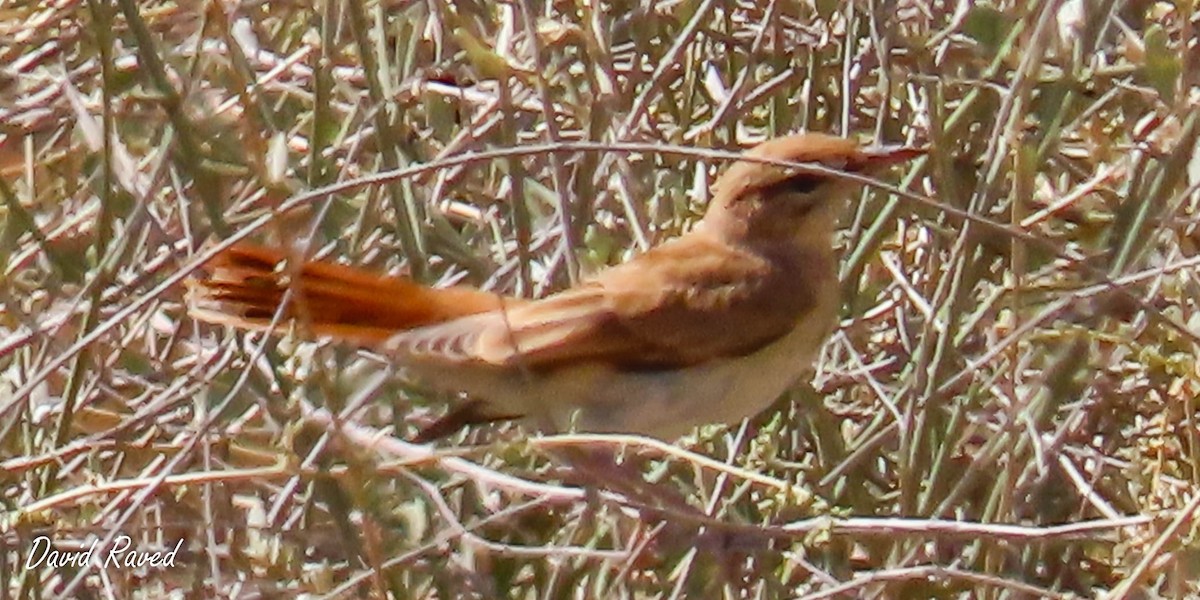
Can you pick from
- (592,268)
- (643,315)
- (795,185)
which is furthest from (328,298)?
(795,185)

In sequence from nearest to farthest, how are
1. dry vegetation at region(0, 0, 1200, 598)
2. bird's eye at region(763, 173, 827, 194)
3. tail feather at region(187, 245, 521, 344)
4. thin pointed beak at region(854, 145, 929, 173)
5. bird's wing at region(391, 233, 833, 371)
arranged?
dry vegetation at region(0, 0, 1200, 598) < tail feather at region(187, 245, 521, 344) < thin pointed beak at region(854, 145, 929, 173) < bird's wing at region(391, 233, 833, 371) < bird's eye at region(763, 173, 827, 194)

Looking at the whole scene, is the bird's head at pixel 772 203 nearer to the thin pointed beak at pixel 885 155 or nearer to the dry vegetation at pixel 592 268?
the dry vegetation at pixel 592 268

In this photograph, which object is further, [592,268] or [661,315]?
[661,315]

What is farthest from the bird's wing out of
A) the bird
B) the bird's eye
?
the bird's eye

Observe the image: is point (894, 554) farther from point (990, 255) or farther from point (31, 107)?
point (31, 107)

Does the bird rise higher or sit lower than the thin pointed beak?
lower

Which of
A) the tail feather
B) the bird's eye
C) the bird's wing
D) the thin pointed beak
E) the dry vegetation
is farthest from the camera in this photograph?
the bird's eye

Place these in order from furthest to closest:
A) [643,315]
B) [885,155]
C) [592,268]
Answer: [643,315] < [592,268] < [885,155]

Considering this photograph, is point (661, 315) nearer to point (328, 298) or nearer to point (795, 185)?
point (795, 185)

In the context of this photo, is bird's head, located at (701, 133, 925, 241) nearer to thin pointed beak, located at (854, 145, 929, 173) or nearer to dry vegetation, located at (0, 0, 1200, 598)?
dry vegetation, located at (0, 0, 1200, 598)
